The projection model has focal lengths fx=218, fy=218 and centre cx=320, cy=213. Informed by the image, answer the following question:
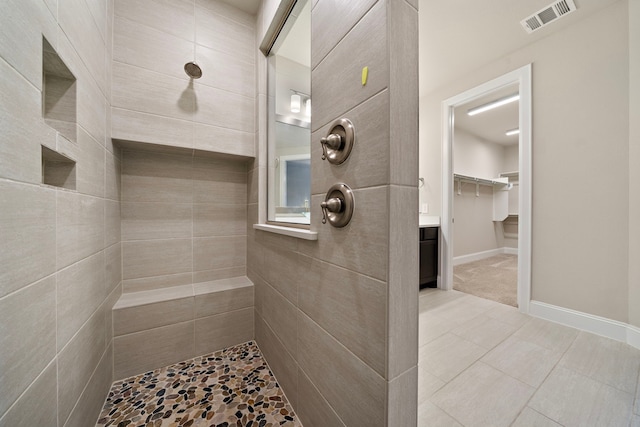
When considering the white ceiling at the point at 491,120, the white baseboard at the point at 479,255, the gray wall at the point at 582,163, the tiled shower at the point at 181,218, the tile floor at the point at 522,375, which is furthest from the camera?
the white baseboard at the point at 479,255

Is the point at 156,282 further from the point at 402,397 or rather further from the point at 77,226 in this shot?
the point at 402,397

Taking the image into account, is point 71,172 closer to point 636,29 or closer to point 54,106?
point 54,106

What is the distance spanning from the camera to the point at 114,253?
1361 mm

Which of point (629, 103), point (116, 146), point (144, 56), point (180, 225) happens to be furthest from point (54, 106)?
point (629, 103)

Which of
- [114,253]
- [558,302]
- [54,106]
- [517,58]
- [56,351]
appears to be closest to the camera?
[56,351]

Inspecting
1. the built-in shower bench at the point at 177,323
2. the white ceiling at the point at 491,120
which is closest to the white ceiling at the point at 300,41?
the built-in shower bench at the point at 177,323

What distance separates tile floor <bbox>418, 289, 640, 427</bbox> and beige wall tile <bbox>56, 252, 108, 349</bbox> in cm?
153

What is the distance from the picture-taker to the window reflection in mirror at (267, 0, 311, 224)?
4.16 feet

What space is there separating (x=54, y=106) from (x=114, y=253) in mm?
896

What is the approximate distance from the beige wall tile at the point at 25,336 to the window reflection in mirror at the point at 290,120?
96 cm

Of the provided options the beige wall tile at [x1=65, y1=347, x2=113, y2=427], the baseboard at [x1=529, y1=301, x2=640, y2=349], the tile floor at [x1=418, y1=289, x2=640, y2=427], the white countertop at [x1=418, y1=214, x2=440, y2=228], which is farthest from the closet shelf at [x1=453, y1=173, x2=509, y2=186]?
the beige wall tile at [x1=65, y1=347, x2=113, y2=427]

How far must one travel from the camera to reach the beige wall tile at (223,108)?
155 centimetres

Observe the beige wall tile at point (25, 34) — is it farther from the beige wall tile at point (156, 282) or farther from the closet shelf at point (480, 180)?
the closet shelf at point (480, 180)

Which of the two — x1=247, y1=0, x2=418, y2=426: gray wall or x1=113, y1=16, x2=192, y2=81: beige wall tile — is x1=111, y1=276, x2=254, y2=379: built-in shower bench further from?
x1=113, y1=16, x2=192, y2=81: beige wall tile
